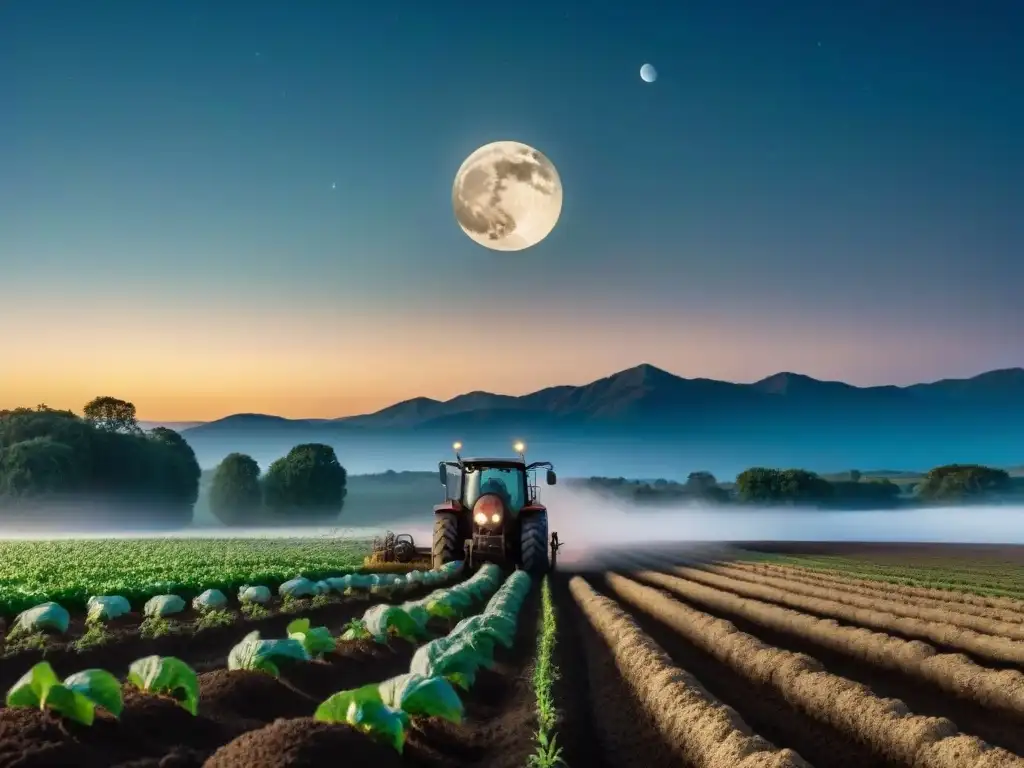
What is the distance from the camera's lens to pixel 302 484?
3049 inches

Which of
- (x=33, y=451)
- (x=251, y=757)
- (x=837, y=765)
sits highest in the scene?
(x=33, y=451)

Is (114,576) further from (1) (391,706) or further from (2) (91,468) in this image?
(2) (91,468)

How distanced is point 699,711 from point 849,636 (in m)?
5.47

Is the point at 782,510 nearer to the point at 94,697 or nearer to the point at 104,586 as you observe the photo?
the point at 104,586

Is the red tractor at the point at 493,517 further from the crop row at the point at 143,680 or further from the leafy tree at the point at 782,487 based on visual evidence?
the leafy tree at the point at 782,487

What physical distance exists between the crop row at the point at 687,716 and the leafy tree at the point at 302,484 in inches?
2687

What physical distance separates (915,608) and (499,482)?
10.1 m

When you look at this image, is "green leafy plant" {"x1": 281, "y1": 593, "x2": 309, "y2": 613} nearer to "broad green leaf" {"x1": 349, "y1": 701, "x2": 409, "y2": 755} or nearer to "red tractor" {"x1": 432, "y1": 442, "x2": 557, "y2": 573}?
"red tractor" {"x1": 432, "y1": 442, "x2": 557, "y2": 573}

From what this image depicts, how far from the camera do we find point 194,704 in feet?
21.7

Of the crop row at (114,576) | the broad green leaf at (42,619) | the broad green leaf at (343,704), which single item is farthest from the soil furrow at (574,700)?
the crop row at (114,576)

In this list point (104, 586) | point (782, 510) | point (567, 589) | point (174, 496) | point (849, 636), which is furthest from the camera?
point (782, 510)

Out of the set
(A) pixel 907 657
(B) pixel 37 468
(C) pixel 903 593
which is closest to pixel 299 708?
(A) pixel 907 657

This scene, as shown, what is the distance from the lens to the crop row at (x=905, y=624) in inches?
453

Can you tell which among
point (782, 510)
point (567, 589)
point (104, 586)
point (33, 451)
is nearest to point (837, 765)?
point (104, 586)
